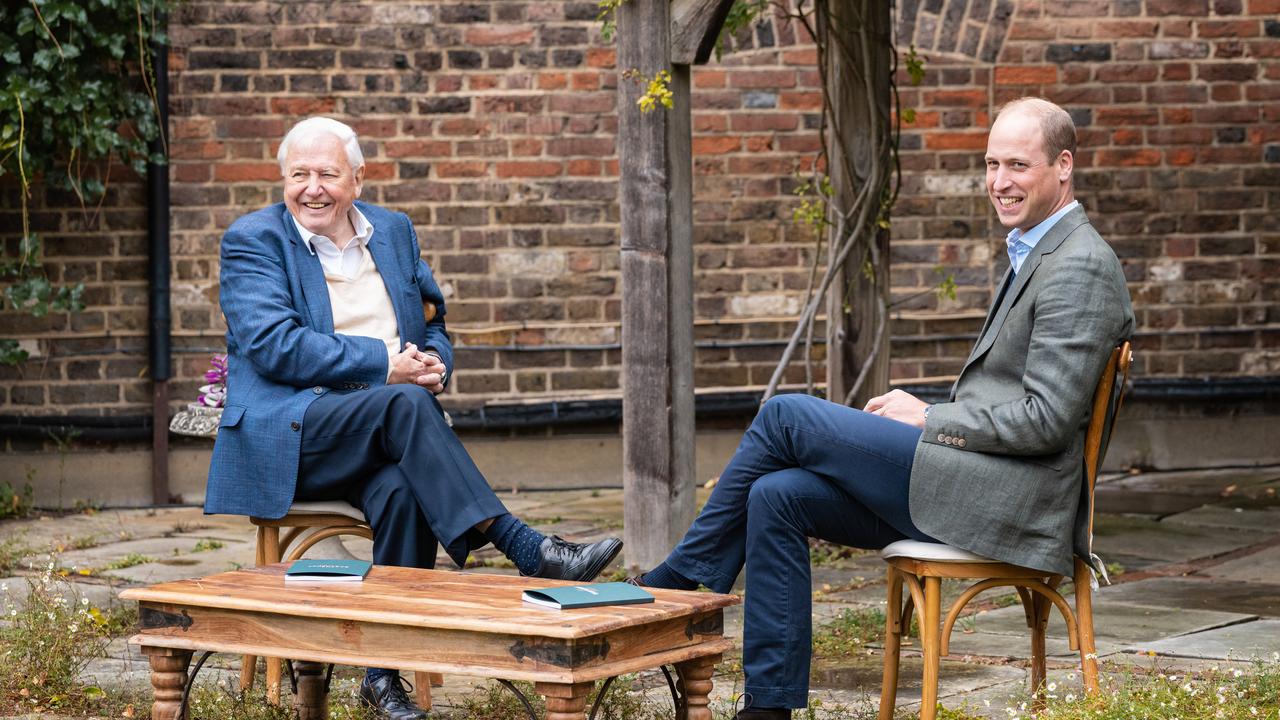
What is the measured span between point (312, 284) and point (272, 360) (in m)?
0.27

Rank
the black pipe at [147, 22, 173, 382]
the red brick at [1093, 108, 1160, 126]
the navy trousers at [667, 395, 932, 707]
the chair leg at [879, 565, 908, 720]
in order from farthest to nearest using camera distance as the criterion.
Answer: the red brick at [1093, 108, 1160, 126] → the black pipe at [147, 22, 173, 382] → the chair leg at [879, 565, 908, 720] → the navy trousers at [667, 395, 932, 707]

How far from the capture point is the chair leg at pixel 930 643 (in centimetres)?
310

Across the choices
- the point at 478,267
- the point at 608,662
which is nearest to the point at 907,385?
the point at 478,267

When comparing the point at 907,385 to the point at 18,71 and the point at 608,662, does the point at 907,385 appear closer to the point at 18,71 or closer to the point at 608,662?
the point at 18,71

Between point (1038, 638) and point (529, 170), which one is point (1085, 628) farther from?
point (529, 170)

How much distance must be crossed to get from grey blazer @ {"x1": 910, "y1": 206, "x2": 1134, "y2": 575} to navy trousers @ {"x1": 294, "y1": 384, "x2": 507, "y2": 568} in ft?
3.62

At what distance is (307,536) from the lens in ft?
12.8

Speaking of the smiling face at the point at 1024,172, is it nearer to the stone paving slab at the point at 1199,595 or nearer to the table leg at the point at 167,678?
the table leg at the point at 167,678

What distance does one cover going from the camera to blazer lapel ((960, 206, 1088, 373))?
3193 millimetres

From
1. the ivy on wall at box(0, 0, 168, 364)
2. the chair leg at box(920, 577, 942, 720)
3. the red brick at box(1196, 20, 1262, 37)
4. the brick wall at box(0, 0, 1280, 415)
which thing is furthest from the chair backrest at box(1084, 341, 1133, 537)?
the red brick at box(1196, 20, 1262, 37)

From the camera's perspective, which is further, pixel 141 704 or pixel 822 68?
pixel 822 68

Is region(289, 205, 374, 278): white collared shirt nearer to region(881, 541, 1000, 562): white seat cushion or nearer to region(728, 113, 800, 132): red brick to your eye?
region(881, 541, 1000, 562): white seat cushion

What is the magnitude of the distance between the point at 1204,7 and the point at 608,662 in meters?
6.23

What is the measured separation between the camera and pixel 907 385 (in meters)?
7.78
